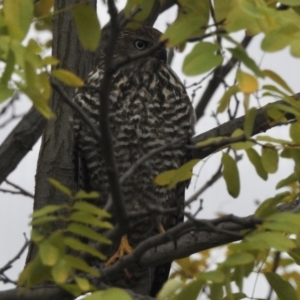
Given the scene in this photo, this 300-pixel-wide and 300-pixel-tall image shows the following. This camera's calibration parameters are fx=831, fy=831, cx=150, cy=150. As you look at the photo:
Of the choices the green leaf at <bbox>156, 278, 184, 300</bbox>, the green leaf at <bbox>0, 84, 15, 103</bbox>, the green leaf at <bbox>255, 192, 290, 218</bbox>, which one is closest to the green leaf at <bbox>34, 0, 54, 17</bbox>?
the green leaf at <bbox>255, 192, 290, 218</bbox>

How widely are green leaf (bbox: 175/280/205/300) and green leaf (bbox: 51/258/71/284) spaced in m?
0.31

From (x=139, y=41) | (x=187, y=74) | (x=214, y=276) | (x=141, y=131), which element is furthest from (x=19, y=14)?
(x=139, y=41)

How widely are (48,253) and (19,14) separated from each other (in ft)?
2.01

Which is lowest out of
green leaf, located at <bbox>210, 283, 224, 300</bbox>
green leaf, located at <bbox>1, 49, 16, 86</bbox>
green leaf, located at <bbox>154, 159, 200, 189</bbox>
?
green leaf, located at <bbox>210, 283, 224, 300</bbox>

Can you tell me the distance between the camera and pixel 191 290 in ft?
7.13

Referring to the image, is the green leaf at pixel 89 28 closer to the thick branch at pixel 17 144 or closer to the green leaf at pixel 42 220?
the green leaf at pixel 42 220

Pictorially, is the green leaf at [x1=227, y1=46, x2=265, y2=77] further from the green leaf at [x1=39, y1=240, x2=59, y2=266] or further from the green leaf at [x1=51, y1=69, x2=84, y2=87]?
the green leaf at [x1=39, y1=240, x2=59, y2=266]

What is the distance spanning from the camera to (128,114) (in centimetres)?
429

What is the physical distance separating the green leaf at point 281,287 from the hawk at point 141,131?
153cm

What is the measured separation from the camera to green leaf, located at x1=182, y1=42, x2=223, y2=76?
2.10 metres

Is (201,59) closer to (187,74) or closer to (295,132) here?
(187,74)

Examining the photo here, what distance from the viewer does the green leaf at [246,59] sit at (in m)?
2.03

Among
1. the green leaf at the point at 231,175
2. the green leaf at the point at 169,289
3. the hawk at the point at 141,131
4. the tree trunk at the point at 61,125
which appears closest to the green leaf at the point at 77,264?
the green leaf at the point at 169,289

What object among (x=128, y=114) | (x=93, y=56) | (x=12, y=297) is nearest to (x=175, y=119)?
(x=128, y=114)
